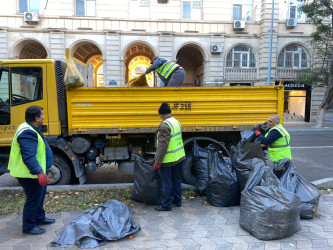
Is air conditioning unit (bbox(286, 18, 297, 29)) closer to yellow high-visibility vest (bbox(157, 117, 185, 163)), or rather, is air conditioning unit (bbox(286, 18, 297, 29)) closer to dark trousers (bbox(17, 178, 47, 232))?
yellow high-visibility vest (bbox(157, 117, 185, 163))

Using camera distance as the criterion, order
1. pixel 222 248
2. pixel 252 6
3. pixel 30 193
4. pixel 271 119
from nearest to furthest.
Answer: pixel 222 248, pixel 30 193, pixel 271 119, pixel 252 6

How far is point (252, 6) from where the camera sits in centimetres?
1894

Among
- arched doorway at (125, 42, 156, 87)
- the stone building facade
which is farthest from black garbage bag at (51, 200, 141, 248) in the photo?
arched doorway at (125, 42, 156, 87)

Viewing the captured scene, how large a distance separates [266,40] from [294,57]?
298cm

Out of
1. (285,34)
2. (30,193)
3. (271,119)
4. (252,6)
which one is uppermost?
(252,6)

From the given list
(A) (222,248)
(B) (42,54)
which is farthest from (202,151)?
(B) (42,54)

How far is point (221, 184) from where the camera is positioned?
151 inches

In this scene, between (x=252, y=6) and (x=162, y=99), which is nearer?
(x=162, y=99)

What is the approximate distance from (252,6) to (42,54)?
16.6 metres

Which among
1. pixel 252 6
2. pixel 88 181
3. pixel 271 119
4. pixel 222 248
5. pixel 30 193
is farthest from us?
pixel 252 6

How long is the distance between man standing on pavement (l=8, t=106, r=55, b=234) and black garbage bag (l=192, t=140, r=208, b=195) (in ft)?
7.82

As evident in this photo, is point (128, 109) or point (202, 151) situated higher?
point (128, 109)

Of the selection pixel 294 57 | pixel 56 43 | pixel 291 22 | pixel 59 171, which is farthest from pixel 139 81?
pixel 294 57

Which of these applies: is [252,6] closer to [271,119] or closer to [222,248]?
[271,119]
